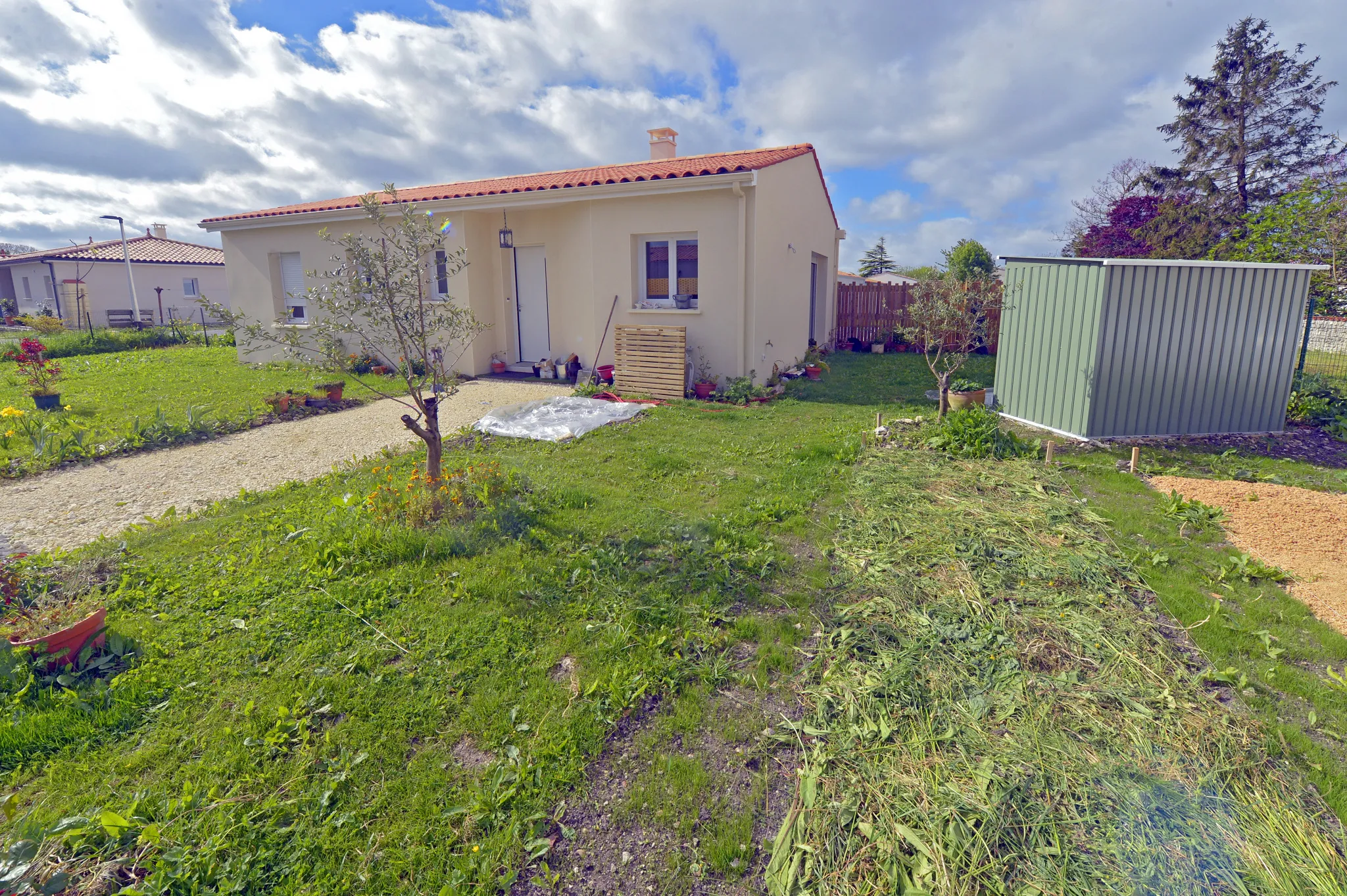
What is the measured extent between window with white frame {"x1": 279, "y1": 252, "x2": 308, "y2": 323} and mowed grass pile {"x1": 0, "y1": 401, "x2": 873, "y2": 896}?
35.7ft

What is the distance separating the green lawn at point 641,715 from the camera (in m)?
2.31

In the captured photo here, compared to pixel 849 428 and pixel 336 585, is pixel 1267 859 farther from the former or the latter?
pixel 849 428

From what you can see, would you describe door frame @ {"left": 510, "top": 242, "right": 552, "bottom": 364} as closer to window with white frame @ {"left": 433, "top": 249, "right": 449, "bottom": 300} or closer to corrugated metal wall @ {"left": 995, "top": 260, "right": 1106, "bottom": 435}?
window with white frame @ {"left": 433, "top": 249, "right": 449, "bottom": 300}

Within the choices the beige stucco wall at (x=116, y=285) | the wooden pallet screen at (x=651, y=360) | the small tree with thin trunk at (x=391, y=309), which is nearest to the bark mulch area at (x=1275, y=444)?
the wooden pallet screen at (x=651, y=360)

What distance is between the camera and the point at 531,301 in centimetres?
1282

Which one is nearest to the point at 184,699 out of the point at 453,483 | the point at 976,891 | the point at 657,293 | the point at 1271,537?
the point at 453,483

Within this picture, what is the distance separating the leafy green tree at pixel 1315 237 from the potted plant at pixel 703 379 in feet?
31.4

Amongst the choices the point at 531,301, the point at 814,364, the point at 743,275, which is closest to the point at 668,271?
the point at 743,275

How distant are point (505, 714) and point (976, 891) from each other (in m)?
1.99

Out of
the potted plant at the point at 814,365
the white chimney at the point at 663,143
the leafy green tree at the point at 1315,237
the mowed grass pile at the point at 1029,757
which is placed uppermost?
the white chimney at the point at 663,143

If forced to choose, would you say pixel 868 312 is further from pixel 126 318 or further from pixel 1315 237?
pixel 126 318

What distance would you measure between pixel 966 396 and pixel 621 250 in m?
6.03

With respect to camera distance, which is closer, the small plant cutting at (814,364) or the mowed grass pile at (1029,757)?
the mowed grass pile at (1029,757)

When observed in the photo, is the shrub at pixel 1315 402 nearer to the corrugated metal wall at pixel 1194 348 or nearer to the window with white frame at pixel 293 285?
the corrugated metal wall at pixel 1194 348
